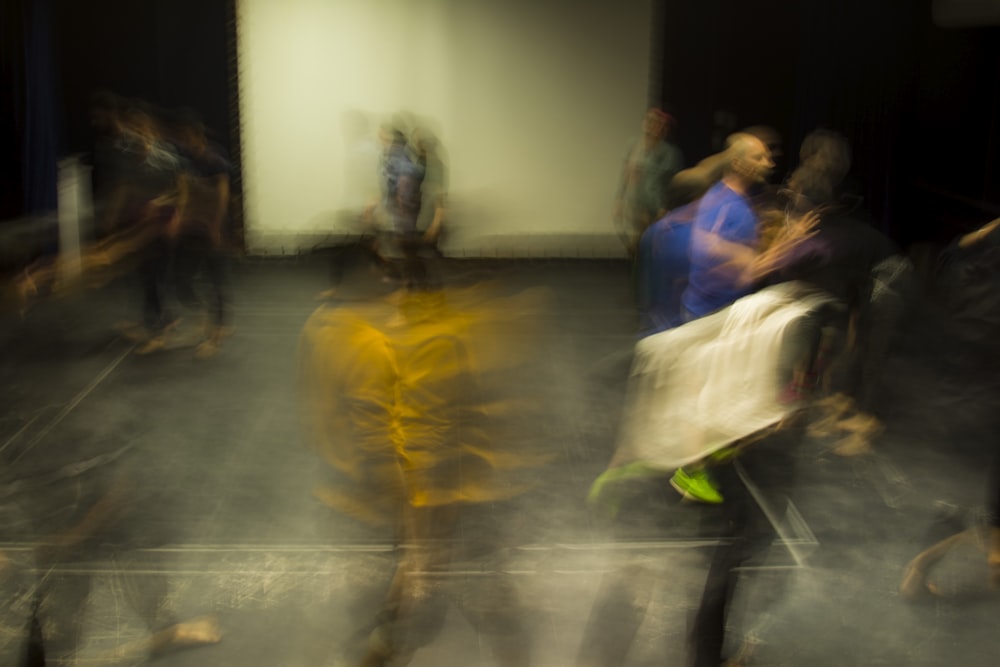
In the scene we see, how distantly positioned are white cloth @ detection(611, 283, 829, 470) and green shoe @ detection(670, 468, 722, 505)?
1.19 metres

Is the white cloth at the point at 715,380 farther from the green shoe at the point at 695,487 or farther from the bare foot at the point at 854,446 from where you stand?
the bare foot at the point at 854,446

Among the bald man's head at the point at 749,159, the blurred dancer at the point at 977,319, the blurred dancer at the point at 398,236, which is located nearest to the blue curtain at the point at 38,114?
the blurred dancer at the point at 398,236

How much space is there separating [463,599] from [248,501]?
141 cm

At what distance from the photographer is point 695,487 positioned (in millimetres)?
4910

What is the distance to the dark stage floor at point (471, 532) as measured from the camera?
393cm

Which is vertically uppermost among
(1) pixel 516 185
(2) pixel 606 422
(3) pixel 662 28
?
(3) pixel 662 28

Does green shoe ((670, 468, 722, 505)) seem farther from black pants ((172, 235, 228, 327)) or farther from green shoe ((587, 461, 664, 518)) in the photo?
black pants ((172, 235, 228, 327))

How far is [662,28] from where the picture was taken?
33.6ft

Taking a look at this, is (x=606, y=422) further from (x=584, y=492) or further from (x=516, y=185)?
(x=516, y=185)

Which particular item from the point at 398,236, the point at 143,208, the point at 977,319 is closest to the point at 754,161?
the point at 977,319

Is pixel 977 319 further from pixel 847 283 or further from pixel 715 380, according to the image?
pixel 715 380

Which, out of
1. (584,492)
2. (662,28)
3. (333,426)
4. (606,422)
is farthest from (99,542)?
(662,28)

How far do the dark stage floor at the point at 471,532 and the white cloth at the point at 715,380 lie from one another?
1.60ft

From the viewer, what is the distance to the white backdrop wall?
10.1 m
